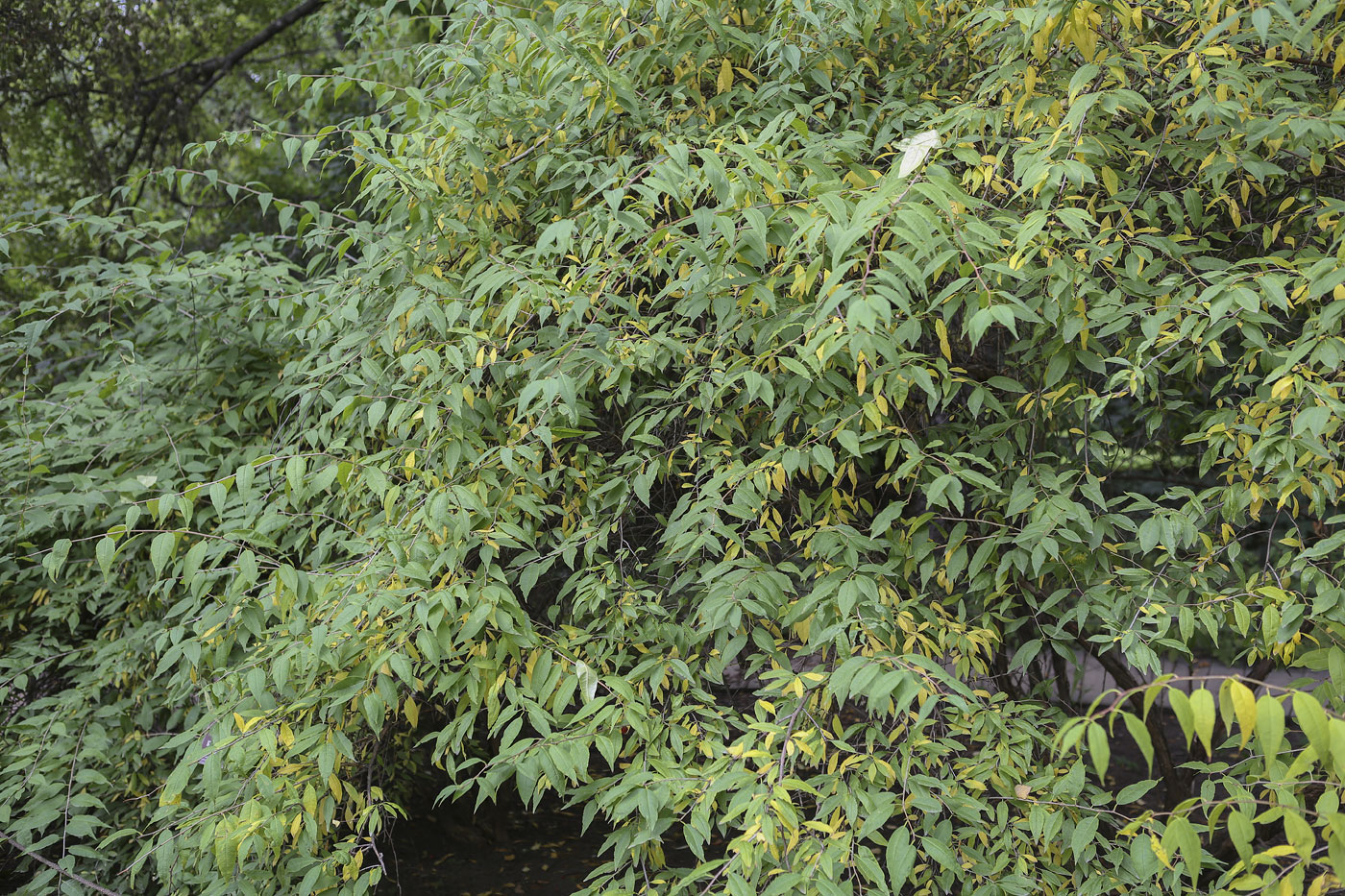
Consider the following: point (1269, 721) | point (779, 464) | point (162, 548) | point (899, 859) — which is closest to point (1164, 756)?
point (899, 859)

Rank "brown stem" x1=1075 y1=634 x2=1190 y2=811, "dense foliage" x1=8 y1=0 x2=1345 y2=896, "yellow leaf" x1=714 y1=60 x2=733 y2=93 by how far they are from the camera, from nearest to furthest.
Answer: "dense foliage" x1=8 y1=0 x2=1345 y2=896 < "yellow leaf" x1=714 y1=60 x2=733 y2=93 < "brown stem" x1=1075 y1=634 x2=1190 y2=811

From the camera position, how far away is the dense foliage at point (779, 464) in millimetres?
1860

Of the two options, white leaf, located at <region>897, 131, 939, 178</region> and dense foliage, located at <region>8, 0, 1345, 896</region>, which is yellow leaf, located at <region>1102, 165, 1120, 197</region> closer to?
dense foliage, located at <region>8, 0, 1345, 896</region>

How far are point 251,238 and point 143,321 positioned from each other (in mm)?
538

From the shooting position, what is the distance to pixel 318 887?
2.08m

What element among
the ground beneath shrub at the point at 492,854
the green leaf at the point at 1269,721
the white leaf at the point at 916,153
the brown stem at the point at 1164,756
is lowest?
the ground beneath shrub at the point at 492,854

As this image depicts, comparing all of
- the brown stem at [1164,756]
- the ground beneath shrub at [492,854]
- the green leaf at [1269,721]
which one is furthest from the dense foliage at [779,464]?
the ground beneath shrub at [492,854]

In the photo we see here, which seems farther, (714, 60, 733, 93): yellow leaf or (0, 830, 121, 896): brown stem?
(714, 60, 733, 93): yellow leaf

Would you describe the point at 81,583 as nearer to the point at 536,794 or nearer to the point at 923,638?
the point at 536,794

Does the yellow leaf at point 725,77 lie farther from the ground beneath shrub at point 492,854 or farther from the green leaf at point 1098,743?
the ground beneath shrub at point 492,854

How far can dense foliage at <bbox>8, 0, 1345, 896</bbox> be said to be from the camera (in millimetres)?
1860

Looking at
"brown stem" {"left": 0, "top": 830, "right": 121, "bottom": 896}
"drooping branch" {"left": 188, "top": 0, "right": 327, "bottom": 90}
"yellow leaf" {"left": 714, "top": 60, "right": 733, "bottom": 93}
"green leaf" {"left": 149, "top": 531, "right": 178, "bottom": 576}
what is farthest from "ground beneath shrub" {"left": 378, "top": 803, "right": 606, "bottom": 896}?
"drooping branch" {"left": 188, "top": 0, "right": 327, "bottom": 90}

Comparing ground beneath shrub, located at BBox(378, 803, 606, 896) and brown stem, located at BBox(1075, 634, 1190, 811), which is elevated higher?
brown stem, located at BBox(1075, 634, 1190, 811)

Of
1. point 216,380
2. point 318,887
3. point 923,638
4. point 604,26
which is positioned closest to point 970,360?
point 923,638
